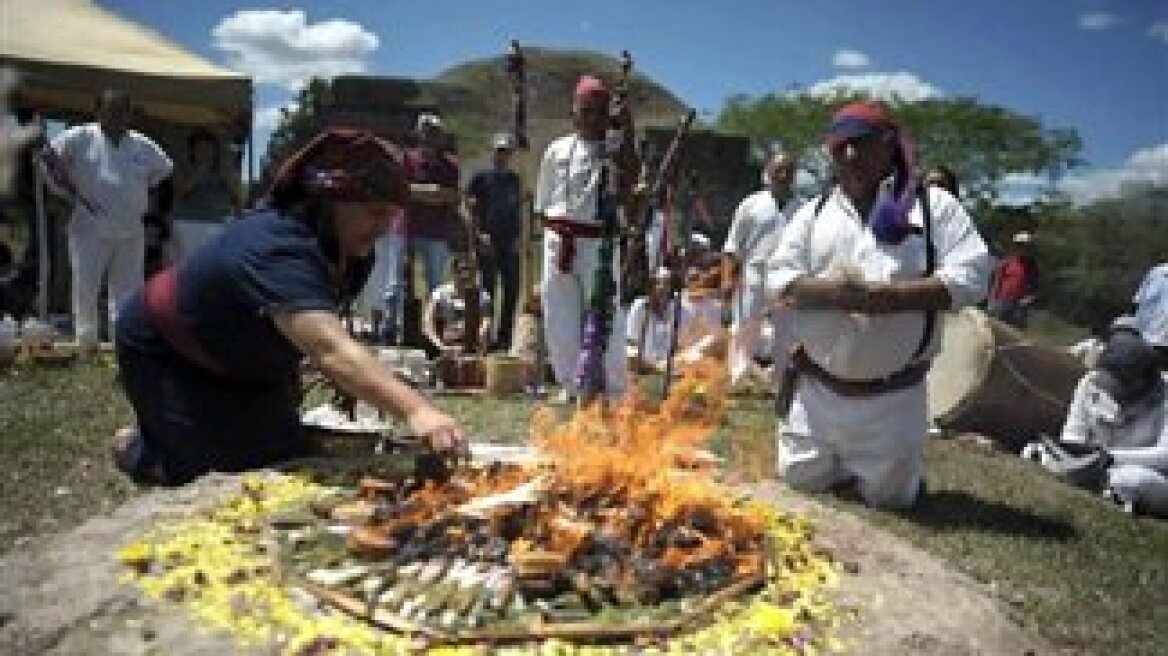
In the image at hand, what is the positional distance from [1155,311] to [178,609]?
28.6ft

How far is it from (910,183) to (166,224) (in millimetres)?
9294

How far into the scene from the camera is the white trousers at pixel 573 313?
895 cm

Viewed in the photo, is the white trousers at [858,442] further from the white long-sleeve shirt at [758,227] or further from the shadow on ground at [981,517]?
the white long-sleeve shirt at [758,227]

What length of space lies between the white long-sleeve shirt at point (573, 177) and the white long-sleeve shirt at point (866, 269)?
236 centimetres

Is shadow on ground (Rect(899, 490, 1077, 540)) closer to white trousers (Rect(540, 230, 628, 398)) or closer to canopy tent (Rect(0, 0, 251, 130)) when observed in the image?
white trousers (Rect(540, 230, 628, 398))

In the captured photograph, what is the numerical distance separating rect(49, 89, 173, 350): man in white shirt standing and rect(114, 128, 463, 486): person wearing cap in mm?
6131

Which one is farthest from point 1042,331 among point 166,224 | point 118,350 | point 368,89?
point 118,350

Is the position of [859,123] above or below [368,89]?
below

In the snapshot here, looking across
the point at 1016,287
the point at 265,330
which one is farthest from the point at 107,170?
the point at 1016,287

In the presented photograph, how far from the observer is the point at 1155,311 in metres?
9.68

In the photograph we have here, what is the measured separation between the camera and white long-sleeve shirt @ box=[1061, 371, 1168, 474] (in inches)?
326

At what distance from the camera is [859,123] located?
6.23 metres

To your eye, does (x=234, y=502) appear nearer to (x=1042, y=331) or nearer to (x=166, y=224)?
(x=166, y=224)

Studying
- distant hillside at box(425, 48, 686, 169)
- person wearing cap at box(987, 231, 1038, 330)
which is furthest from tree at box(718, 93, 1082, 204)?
person wearing cap at box(987, 231, 1038, 330)
